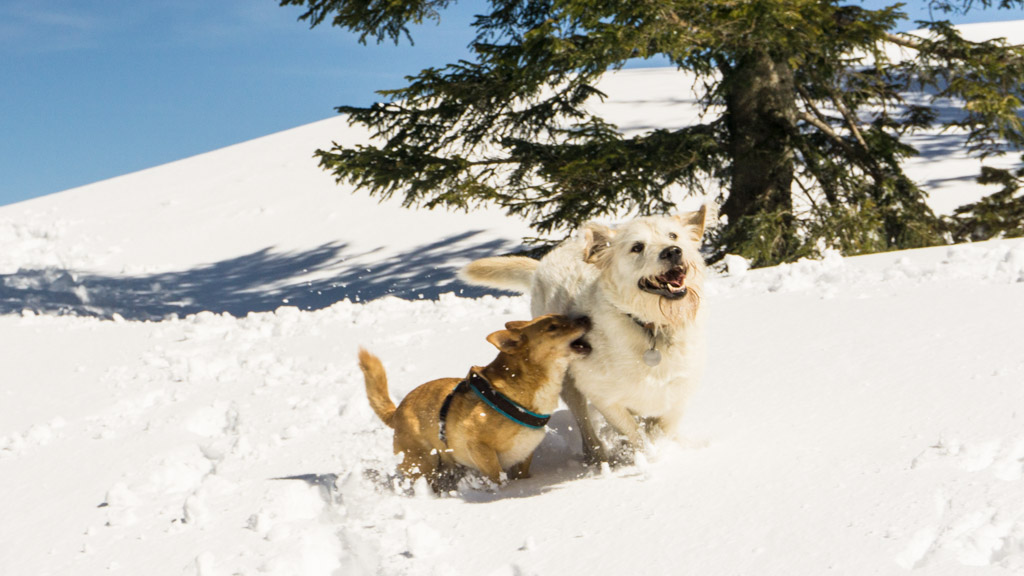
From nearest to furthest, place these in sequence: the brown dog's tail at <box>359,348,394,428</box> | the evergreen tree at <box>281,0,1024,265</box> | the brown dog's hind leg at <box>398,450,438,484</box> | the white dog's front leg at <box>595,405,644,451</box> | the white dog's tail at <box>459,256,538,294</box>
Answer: the white dog's front leg at <box>595,405,644,451</box> → the brown dog's hind leg at <box>398,450,438,484</box> → the brown dog's tail at <box>359,348,394,428</box> → the white dog's tail at <box>459,256,538,294</box> → the evergreen tree at <box>281,0,1024,265</box>

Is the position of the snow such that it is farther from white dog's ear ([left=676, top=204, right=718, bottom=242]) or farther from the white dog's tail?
the white dog's tail

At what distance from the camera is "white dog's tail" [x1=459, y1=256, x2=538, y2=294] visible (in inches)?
211

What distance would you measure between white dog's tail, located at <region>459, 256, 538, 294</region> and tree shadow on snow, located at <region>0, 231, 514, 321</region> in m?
7.11

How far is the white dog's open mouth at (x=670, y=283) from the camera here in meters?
3.72

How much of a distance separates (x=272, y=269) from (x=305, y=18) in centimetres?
557

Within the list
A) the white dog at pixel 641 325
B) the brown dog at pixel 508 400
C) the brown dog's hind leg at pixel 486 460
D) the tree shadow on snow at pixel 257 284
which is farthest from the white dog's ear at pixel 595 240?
the tree shadow on snow at pixel 257 284

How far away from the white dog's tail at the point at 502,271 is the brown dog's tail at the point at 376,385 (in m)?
1.07

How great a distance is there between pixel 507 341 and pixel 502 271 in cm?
155

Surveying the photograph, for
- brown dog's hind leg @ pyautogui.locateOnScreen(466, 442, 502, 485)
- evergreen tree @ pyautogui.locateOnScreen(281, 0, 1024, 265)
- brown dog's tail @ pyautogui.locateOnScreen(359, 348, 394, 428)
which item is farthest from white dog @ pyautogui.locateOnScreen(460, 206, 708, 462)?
evergreen tree @ pyautogui.locateOnScreen(281, 0, 1024, 265)

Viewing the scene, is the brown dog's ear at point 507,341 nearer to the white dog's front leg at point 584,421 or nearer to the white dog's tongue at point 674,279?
the white dog's front leg at point 584,421

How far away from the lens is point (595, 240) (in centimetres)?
410

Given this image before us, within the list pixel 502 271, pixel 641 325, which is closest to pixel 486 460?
pixel 641 325

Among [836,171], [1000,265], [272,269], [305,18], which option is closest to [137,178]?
[272,269]

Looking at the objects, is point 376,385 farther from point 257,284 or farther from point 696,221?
point 257,284
